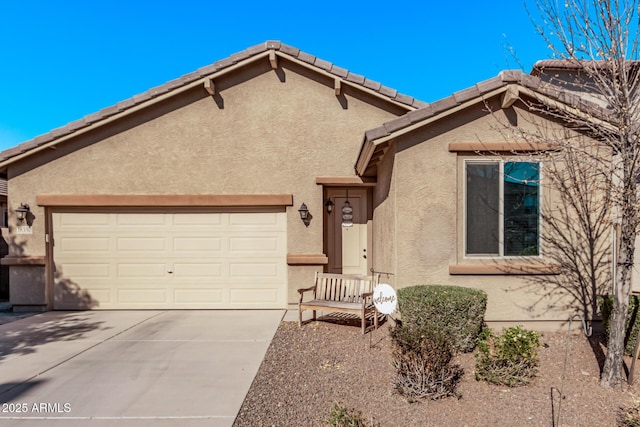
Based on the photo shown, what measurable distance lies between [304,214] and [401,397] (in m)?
4.97

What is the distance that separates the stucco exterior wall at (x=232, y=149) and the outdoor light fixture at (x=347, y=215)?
831mm

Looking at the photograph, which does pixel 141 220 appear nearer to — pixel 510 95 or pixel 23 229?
pixel 23 229

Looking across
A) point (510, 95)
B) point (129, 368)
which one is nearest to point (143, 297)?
point (129, 368)

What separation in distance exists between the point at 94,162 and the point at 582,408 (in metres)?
9.87

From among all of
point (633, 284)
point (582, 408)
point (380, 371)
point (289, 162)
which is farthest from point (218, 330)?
point (633, 284)

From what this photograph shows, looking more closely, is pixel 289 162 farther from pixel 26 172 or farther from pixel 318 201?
pixel 26 172

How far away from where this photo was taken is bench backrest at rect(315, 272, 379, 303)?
268 inches

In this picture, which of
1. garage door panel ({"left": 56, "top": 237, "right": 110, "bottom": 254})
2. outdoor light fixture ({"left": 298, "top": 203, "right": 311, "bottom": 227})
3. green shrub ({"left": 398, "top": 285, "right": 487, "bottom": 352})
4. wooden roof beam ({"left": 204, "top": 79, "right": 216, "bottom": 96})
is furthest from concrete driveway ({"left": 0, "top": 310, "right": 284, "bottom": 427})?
wooden roof beam ({"left": 204, "top": 79, "right": 216, "bottom": 96})

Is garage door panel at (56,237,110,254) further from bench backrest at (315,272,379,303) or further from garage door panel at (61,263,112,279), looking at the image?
bench backrest at (315,272,379,303)

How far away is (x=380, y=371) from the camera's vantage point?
184 inches

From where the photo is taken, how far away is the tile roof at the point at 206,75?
8.11 m

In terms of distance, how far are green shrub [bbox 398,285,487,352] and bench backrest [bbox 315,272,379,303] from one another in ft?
4.99

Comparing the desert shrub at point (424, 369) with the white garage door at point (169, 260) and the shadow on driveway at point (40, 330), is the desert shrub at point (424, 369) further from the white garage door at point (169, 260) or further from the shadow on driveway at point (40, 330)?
the shadow on driveway at point (40, 330)

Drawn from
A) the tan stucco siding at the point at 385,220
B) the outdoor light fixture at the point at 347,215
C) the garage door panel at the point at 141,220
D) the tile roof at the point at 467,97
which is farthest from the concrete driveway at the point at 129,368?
the tile roof at the point at 467,97
